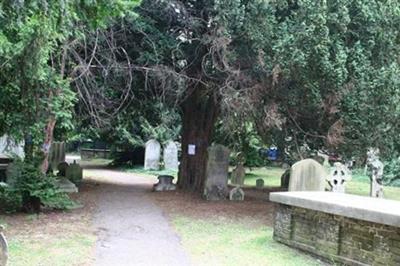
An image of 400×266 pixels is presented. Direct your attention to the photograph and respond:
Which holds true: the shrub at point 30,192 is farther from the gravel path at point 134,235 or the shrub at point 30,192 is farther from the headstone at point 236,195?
the headstone at point 236,195

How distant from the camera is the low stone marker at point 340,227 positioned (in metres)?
7.44

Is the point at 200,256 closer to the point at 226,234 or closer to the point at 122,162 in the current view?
the point at 226,234

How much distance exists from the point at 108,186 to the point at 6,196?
24.7 ft

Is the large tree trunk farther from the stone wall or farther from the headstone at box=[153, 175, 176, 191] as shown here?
the stone wall

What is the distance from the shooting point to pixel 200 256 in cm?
873

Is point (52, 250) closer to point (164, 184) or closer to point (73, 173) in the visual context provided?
point (164, 184)

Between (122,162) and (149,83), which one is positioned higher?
(149,83)

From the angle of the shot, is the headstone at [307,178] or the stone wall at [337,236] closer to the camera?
the stone wall at [337,236]

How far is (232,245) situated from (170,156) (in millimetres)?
20589

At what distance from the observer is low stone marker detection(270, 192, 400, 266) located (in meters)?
7.44

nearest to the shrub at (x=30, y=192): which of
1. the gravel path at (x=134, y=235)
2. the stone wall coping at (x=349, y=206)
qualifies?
the gravel path at (x=134, y=235)

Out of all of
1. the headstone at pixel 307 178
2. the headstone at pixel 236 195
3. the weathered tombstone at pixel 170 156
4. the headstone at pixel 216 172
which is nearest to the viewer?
the headstone at pixel 307 178

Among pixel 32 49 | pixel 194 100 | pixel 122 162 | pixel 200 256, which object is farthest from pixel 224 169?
pixel 122 162

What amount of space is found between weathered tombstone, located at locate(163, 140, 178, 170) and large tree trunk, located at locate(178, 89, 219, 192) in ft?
38.0
